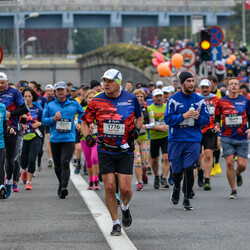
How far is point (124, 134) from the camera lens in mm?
8539

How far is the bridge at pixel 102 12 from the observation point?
264 feet

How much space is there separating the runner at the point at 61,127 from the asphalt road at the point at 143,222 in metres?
0.56

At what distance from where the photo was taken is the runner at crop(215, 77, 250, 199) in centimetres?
1173

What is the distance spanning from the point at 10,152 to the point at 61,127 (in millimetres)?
973

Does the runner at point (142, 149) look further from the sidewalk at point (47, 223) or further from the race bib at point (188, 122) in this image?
the race bib at point (188, 122)

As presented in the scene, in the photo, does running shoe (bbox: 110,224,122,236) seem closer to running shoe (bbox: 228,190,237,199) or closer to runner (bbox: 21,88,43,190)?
running shoe (bbox: 228,190,237,199)

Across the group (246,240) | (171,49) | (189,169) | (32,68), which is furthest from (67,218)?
(32,68)

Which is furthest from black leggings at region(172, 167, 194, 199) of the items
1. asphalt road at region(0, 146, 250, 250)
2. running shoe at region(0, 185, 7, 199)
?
running shoe at region(0, 185, 7, 199)

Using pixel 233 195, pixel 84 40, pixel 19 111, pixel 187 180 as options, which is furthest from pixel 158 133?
pixel 84 40

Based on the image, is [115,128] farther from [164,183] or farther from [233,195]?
[164,183]

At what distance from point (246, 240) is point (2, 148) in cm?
434

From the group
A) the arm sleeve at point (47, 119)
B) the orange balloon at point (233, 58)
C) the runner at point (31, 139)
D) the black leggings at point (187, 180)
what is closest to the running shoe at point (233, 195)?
the black leggings at point (187, 180)

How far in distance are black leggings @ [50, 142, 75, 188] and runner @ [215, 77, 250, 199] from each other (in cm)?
237

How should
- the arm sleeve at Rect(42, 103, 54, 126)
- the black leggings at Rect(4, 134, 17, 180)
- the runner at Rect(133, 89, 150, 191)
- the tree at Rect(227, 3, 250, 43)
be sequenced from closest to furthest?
the black leggings at Rect(4, 134, 17, 180) → the arm sleeve at Rect(42, 103, 54, 126) → the runner at Rect(133, 89, 150, 191) → the tree at Rect(227, 3, 250, 43)
